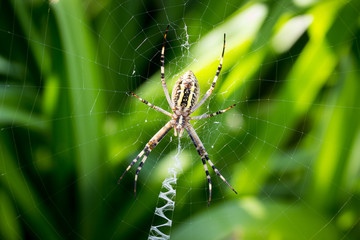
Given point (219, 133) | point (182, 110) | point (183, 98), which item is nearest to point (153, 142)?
point (182, 110)

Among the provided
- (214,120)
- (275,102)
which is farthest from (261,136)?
(214,120)

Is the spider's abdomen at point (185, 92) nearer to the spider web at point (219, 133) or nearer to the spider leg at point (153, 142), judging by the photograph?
the spider web at point (219, 133)

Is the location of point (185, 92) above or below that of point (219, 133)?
above

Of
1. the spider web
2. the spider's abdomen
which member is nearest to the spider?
the spider's abdomen

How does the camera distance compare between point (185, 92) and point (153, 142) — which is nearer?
point (185, 92)

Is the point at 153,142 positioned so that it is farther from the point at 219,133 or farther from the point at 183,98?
the point at 219,133

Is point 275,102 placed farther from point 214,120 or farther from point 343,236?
point 343,236

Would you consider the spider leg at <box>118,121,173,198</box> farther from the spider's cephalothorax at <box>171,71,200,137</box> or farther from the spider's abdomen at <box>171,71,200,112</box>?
the spider's abdomen at <box>171,71,200,112</box>
